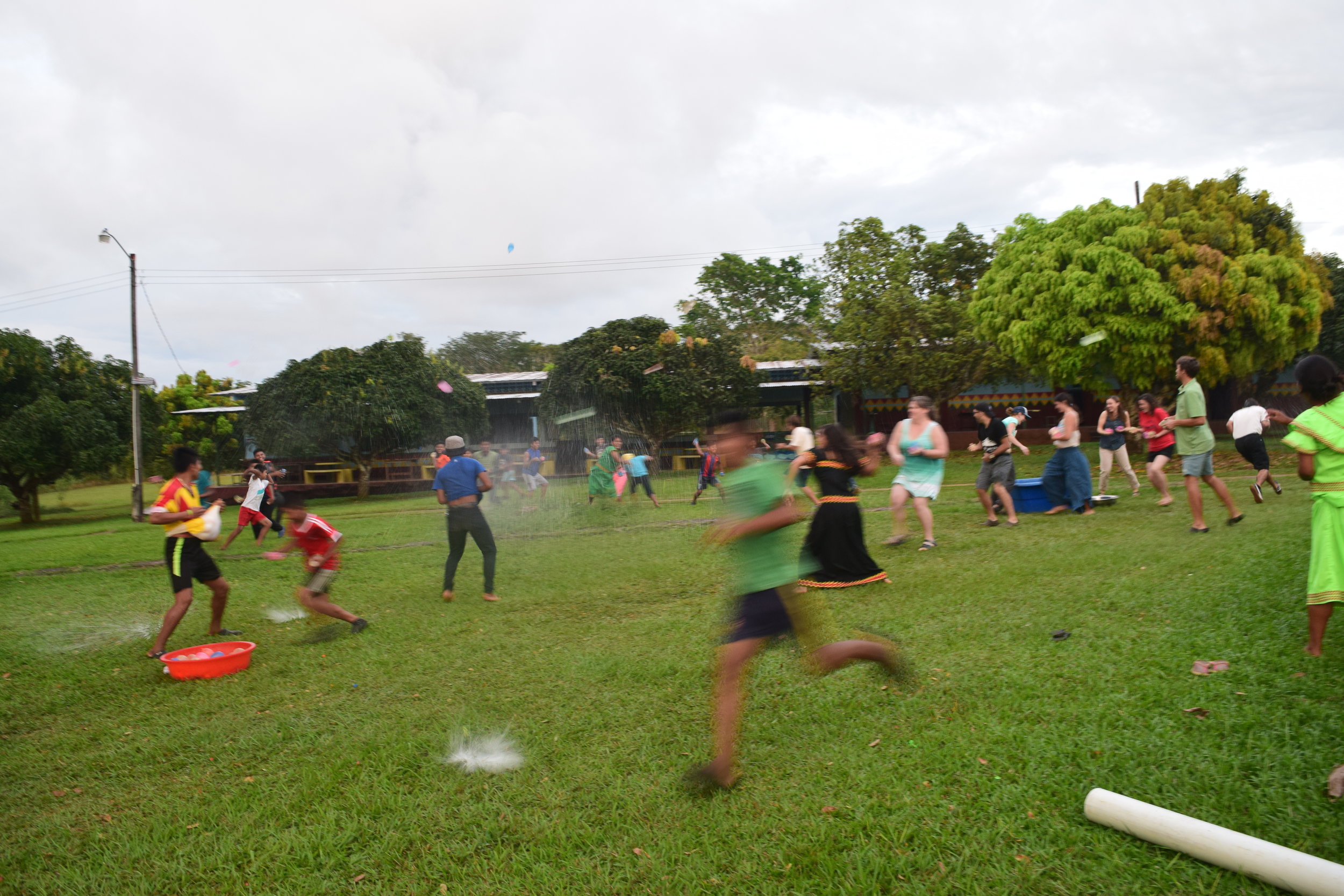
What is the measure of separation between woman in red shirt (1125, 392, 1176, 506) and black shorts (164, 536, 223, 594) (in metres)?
10.3

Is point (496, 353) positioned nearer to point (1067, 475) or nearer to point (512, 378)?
point (512, 378)

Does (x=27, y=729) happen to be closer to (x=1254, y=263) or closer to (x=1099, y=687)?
(x=1099, y=687)

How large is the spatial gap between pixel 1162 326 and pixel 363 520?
797 inches

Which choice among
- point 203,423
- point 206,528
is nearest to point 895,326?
point 206,528

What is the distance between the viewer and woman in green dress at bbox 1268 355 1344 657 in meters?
4.29

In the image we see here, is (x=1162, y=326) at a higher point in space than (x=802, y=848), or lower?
higher

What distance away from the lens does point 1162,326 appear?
64.5 feet

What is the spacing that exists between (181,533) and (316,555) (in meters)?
1.08

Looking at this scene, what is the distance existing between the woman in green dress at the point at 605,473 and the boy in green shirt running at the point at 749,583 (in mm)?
14251

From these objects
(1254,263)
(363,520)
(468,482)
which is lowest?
(363,520)

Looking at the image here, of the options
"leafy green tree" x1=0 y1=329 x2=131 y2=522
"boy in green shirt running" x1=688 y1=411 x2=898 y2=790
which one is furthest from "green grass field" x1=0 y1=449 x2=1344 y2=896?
"leafy green tree" x1=0 y1=329 x2=131 y2=522

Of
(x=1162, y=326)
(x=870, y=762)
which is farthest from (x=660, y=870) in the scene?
(x=1162, y=326)

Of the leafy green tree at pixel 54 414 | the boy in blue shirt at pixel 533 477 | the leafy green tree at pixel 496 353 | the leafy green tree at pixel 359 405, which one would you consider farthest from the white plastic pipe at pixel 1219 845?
the leafy green tree at pixel 496 353

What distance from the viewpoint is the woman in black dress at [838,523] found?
734cm
